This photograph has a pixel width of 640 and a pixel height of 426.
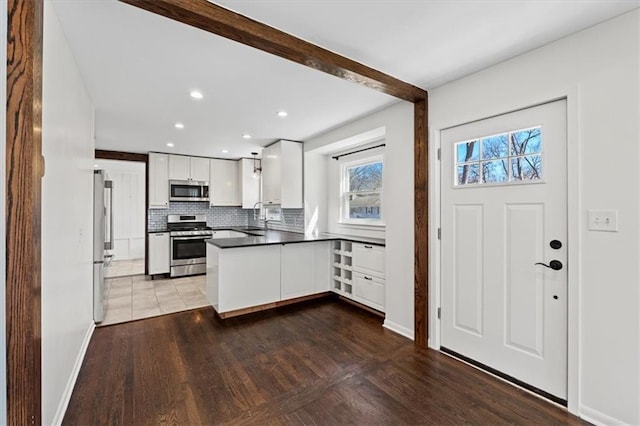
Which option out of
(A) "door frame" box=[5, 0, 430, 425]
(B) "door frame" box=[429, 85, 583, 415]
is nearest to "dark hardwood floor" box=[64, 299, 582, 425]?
(B) "door frame" box=[429, 85, 583, 415]

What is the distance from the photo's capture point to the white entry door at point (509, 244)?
2012 millimetres

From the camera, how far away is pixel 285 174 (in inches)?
185

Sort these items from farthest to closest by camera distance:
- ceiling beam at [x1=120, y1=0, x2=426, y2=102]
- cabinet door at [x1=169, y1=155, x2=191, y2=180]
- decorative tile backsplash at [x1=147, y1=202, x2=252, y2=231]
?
decorative tile backsplash at [x1=147, y1=202, x2=252, y2=231] → cabinet door at [x1=169, y1=155, x2=191, y2=180] → ceiling beam at [x1=120, y1=0, x2=426, y2=102]

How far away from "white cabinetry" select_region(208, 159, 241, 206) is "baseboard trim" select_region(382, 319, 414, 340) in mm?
4177

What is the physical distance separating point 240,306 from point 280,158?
7.50 ft

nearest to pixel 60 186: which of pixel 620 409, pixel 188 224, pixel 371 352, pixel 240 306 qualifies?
pixel 240 306

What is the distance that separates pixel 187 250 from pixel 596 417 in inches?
220

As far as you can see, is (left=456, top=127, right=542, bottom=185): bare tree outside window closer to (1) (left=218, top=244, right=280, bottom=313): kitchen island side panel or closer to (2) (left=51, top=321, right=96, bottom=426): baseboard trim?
(1) (left=218, top=244, right=280, bottom=313): kitchen island side panel

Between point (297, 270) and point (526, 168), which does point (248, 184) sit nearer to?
point (297, 270)

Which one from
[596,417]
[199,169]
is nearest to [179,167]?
[199,169]

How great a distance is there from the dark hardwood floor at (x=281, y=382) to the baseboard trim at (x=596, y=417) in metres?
0.07

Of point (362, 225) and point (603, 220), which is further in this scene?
point (362, 225)

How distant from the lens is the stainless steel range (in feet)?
17.8

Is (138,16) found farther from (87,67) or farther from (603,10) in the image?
(603,10)
